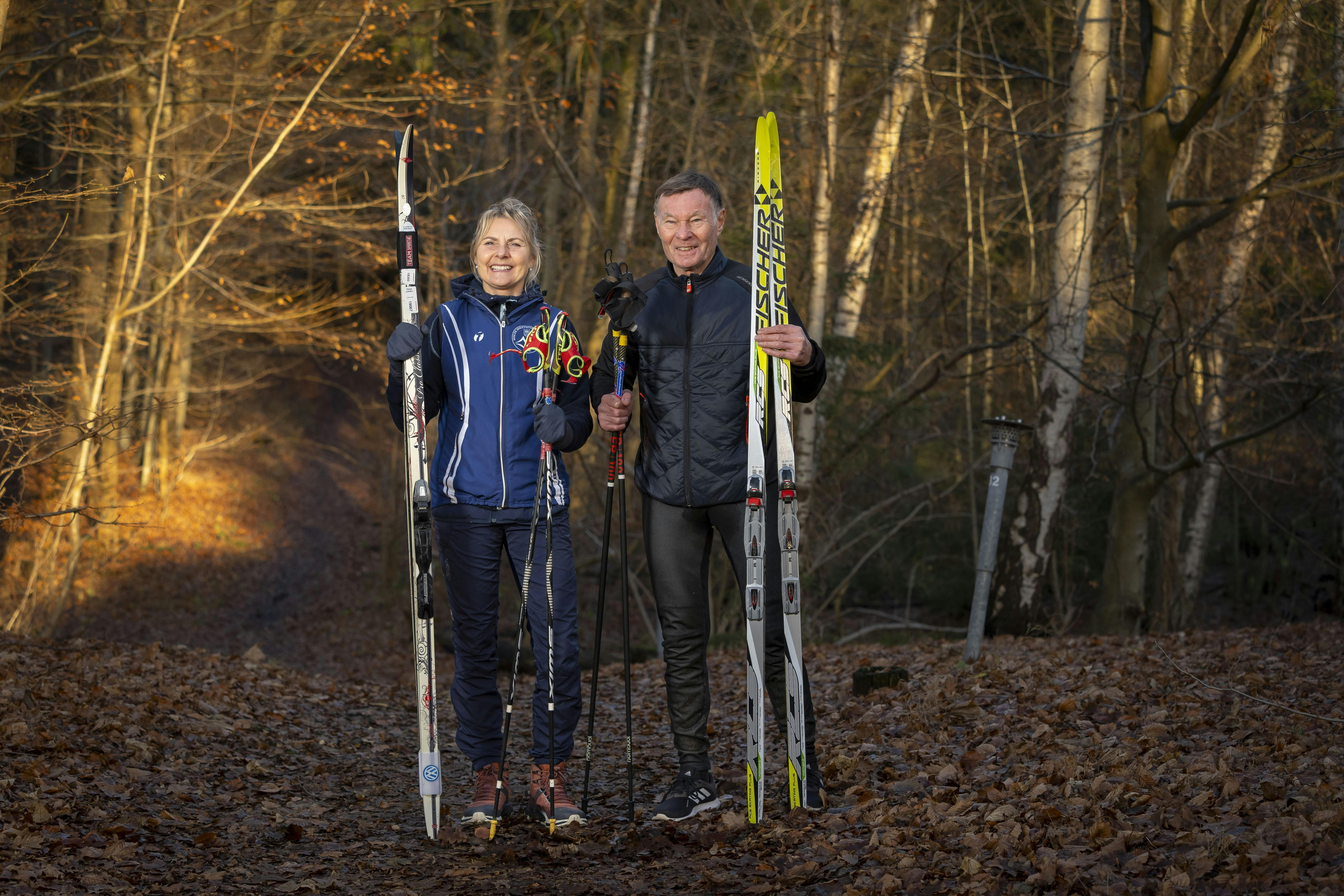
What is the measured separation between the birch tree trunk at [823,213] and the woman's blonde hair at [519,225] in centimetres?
513

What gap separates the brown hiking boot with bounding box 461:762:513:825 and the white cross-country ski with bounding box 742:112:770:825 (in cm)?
89

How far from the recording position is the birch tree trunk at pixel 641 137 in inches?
505

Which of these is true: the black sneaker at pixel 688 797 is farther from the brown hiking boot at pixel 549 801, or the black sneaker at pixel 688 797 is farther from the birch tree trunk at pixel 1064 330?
the birch tree trunk at pixel 1064 330

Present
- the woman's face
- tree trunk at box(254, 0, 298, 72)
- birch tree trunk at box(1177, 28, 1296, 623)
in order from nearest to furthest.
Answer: the woman's face, birch tree trunk at box(1177, 28, 1296, 623), tree trunk at box(254, 0, 298, 72)

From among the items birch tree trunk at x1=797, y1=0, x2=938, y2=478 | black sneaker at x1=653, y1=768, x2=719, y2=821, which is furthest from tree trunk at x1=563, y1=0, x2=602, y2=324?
black sneaker at x1=653, y1=768, x2=719, y2=821

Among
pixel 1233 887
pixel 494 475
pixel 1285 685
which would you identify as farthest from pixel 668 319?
pixel 1285 685

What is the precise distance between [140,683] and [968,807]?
444 cm

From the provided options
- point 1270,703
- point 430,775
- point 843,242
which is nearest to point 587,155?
point 843,242

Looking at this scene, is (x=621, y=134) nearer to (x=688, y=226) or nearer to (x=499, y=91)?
(x=499, y=91)

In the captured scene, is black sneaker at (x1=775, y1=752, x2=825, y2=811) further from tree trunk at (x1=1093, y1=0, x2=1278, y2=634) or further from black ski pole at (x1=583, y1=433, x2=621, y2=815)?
tree trunk at (x1=1093, y1=0, x2=1278, y2=634)

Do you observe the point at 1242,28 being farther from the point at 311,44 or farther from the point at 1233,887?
the point at 311,44

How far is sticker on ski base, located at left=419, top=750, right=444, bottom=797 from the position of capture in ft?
12.4

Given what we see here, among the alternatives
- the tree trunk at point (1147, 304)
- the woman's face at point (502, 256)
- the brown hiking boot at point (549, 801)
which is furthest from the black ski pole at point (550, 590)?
the tree trunk at point (1147, 304)

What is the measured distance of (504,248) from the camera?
3850 millimetres
